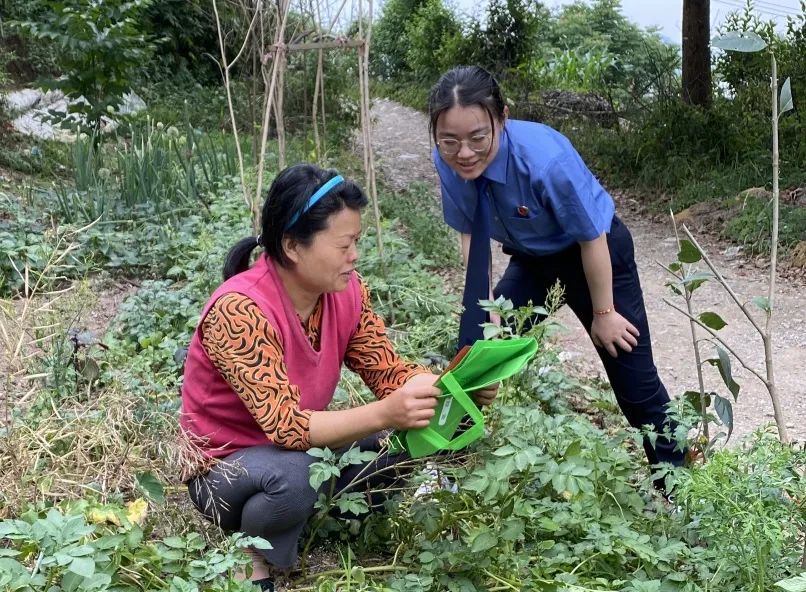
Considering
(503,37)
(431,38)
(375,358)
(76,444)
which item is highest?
(431,38)

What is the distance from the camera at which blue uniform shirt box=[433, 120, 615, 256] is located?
2342 millimetres

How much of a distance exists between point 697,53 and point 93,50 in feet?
17.3

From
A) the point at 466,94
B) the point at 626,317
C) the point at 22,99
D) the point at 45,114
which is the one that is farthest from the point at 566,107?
the point at 466,94

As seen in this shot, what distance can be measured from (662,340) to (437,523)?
2.85 metres

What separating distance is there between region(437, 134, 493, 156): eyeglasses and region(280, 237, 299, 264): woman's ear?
0.56m

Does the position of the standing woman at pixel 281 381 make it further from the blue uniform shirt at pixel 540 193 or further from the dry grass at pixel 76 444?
the blue uniform shirt at pixel 540 193

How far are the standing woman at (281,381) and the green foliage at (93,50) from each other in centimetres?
423

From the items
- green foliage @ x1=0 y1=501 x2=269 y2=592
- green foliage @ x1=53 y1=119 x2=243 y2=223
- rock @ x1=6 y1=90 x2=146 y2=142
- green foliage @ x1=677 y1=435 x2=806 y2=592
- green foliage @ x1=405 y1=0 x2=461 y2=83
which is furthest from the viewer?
green foliage @ x1=405 y1=0 x2=461 y2=83

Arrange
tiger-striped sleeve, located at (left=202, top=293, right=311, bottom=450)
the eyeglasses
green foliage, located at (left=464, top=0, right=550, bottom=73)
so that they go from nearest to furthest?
tiger-striped sleeve, located at (left=202, top=293, right=311, bottom=450) < the eyeglasses < green foliage, located at (left=464, top=0, right=550, bottom=73)

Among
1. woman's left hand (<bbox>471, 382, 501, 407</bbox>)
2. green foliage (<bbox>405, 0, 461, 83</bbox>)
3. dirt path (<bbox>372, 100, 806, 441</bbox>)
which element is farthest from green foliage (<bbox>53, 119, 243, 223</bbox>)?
green foliage (<bbox>405, 0, 461, 83</bbox>)

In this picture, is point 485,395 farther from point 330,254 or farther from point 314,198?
point 314,198

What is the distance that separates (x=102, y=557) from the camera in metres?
1.59

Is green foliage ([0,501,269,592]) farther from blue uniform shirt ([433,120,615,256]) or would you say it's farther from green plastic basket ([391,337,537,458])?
blue uniform shirt ([433,120,615,256])

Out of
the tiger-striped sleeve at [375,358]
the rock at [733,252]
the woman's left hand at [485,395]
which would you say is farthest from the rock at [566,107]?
the woman's left hand at [485,395]
